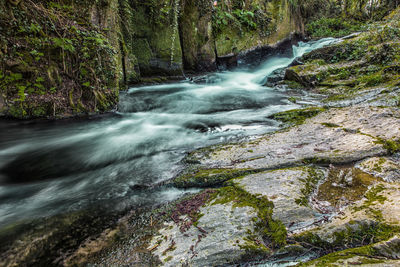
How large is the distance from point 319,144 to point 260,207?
175cm

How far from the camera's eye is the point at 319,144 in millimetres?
3238

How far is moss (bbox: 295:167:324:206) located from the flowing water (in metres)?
1.39

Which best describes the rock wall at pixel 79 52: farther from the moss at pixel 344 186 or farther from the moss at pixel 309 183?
the moss at pixel 344 186

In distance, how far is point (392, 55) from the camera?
712 cm

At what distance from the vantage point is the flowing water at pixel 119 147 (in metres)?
2.93

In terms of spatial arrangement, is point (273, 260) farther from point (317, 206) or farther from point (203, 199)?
point (203, 199)

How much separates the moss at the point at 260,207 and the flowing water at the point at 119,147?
0.67 metres

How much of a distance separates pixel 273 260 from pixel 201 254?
53 centimetres

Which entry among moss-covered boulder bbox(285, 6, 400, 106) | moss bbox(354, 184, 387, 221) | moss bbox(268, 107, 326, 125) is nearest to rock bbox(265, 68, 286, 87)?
moss-covered boulder bbox(285, 6, 400, 106)

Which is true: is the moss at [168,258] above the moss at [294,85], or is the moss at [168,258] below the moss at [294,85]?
below

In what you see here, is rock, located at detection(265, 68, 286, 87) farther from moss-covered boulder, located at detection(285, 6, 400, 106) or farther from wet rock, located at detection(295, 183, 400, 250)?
wet rock, located at detection(295, 183, 400, 250)

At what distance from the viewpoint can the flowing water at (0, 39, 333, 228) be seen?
2.93 metres

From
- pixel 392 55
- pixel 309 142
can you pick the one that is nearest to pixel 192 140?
pixel 309 142

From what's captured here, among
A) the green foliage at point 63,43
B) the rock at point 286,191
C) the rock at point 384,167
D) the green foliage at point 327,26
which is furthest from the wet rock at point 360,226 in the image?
the green foliage at point 327,26
